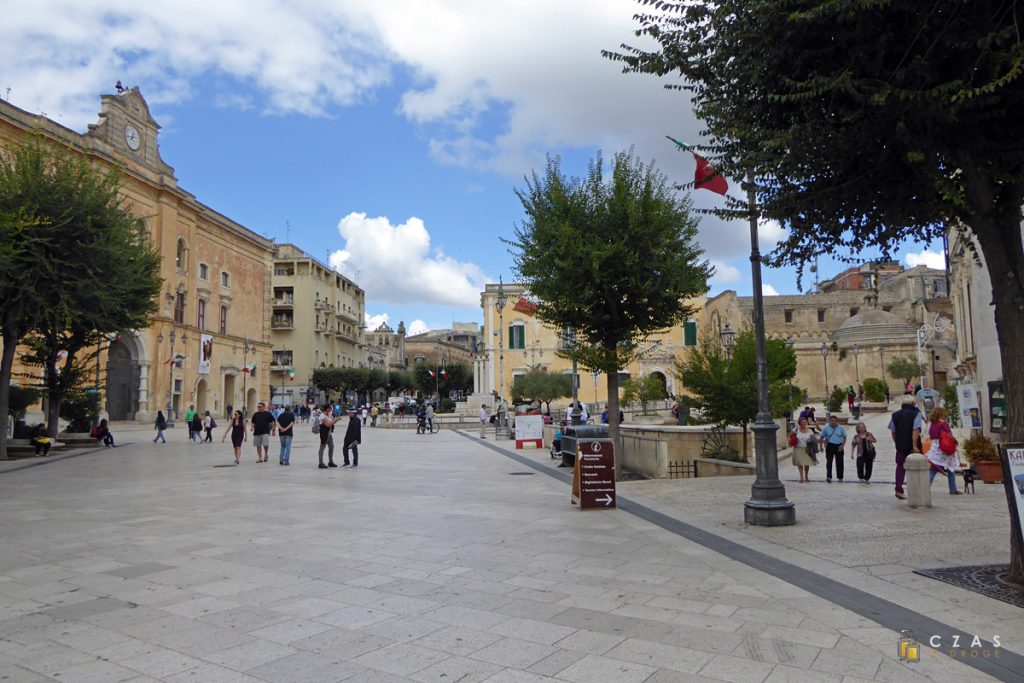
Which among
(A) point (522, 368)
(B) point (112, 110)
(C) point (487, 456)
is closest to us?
(C) point (487, 456)

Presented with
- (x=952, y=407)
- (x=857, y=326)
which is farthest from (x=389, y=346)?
(x=952, y=407)

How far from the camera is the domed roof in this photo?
175 feet

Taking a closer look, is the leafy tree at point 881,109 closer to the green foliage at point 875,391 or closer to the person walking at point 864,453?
the person walking at point 864,453

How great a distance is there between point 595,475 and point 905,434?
16.2ft

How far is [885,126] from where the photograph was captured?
5734 mm

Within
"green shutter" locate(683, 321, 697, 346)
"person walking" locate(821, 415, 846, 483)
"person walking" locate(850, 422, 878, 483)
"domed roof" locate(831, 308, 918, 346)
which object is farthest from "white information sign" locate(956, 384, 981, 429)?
"green shutter" locate(683, 321, 697, 346)

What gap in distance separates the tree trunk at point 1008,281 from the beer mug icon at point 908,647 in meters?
1.66

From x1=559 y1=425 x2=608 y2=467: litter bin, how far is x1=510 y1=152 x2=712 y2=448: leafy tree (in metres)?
1.36

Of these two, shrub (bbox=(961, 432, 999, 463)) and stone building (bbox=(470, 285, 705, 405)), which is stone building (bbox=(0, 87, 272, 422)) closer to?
stone building (bbox=(470, 285, 705, 405))

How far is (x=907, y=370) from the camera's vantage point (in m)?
49.8

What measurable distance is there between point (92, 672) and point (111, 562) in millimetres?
3236

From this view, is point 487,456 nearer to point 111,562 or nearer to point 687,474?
point 687,474

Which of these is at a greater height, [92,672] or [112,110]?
[112,110]

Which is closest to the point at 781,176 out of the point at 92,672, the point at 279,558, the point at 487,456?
the point at 279,558
